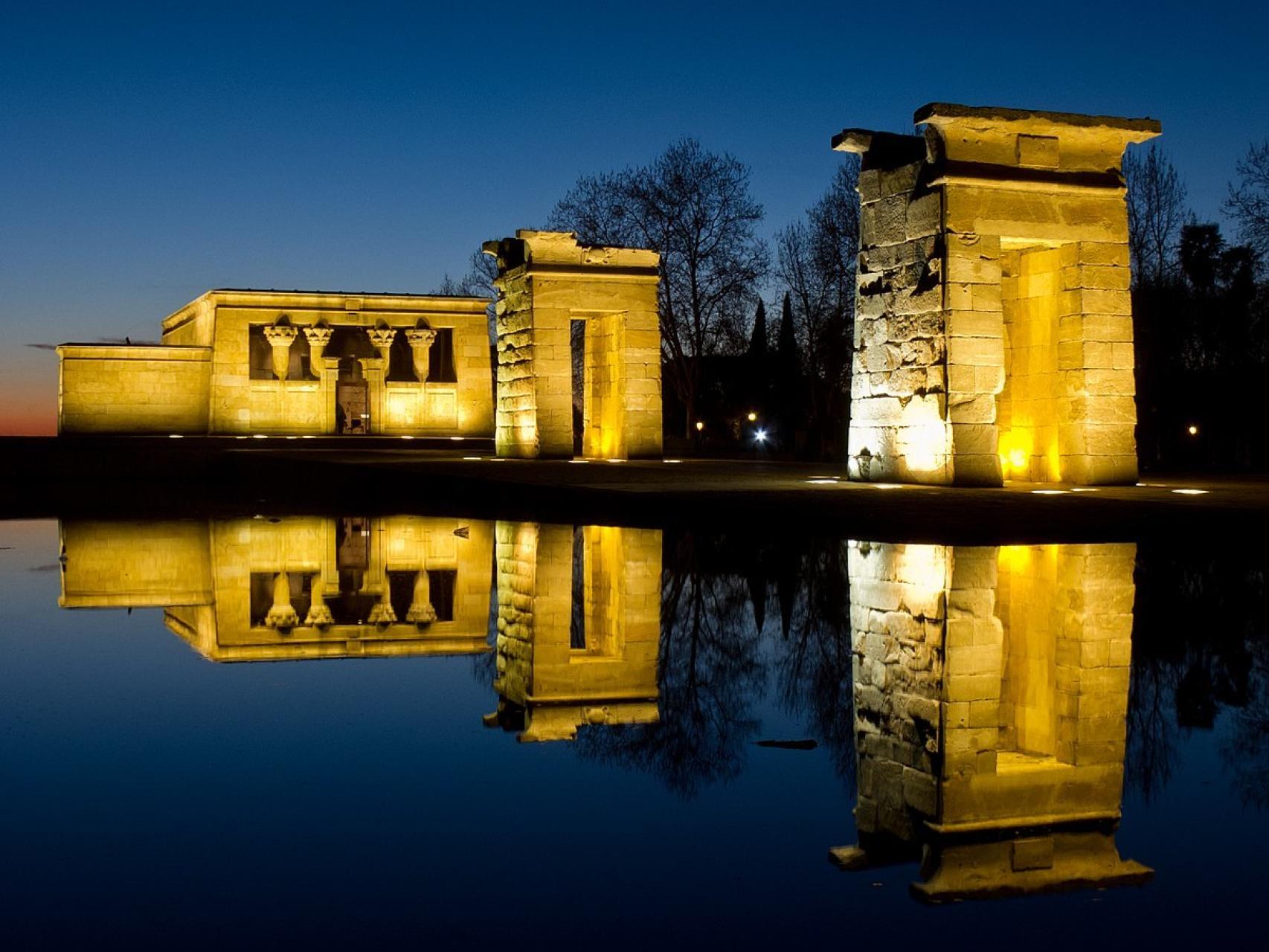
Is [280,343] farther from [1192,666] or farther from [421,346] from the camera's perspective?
[1192,666]

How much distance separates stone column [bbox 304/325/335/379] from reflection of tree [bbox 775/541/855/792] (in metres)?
37.2

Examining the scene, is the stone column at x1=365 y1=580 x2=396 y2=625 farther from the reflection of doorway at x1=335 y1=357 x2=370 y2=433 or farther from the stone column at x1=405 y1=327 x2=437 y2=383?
the reflection of doorway at x1=335 y1=357 x2=370 y2=433

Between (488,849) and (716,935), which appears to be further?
(488,849)

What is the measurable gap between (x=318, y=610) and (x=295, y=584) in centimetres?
129

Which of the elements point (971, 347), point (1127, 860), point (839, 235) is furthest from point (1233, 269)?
point (1127, 860)

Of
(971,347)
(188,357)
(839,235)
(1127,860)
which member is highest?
(839,235)

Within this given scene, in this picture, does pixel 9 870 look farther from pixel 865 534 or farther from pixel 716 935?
pixel 865 534

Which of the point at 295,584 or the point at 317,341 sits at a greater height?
the point at 317,341

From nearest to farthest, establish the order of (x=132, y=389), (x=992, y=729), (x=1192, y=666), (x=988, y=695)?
(x=992, y=729), (x=988, y=695), (x=1192, y=666), (x=132, y=389)

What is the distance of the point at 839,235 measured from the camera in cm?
4116

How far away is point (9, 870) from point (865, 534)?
30.7 feet

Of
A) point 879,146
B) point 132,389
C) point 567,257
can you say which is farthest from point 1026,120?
point 132,389

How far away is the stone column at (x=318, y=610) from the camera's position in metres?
7.47

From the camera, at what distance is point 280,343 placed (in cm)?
4475
